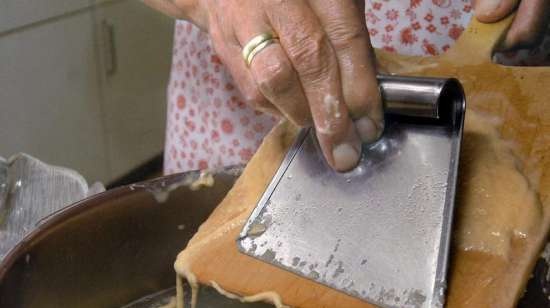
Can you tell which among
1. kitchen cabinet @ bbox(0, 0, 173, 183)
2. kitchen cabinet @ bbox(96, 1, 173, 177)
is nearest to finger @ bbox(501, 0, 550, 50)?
kitchen cabinet @ bbox(0, 0, 173, 183)

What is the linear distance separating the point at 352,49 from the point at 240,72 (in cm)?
11

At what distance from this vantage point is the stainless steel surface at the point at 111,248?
2.18ft

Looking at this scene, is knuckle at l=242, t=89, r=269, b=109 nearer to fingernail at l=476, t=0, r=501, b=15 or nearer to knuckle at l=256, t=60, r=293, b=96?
knuckle at l=256, t=60, r=293, b=96

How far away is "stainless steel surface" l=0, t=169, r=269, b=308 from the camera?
2.18ft

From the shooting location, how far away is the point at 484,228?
1.73ft

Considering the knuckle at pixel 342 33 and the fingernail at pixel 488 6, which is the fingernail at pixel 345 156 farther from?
the fingernail at pixel 488 6

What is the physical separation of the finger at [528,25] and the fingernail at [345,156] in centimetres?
21

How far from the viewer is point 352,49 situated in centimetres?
51

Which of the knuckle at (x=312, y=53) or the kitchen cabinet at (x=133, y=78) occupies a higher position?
the knuckle at (x=312, y=53)

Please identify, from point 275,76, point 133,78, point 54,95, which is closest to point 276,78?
point 275,76

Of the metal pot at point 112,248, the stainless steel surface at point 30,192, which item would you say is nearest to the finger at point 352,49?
the metal pot at point 112,248

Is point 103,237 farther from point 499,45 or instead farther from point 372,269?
point 499,45

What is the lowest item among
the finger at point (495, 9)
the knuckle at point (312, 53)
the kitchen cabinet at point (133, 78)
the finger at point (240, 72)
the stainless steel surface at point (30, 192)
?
the kitchen cabinet at point (133, 78)

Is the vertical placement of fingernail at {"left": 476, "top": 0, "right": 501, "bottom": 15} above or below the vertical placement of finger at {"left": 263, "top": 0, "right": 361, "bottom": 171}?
below
